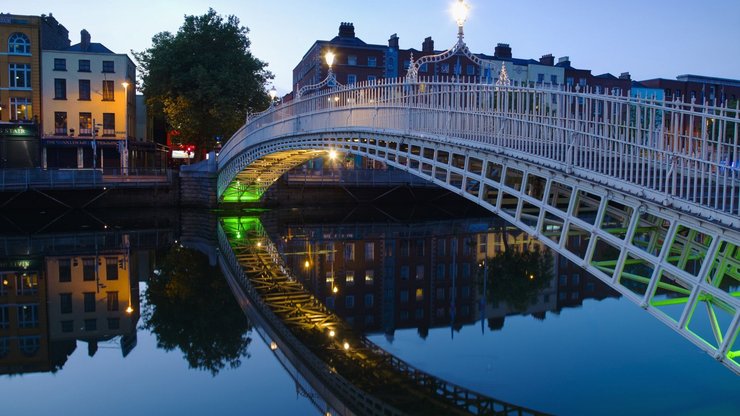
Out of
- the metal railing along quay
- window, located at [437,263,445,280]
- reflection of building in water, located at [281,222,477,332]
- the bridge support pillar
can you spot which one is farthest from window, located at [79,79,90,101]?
window, located at [437,263,445,280]

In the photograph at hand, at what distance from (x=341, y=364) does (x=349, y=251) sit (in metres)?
12.1

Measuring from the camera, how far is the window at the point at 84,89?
41.1m

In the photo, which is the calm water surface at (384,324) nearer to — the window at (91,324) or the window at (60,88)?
the window at (91,324)

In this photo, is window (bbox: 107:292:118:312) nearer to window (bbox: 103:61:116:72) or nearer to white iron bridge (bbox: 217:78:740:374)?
white iron bridge (bbox: 217:78:740:374)

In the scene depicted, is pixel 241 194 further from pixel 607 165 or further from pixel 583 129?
pixel 607 165

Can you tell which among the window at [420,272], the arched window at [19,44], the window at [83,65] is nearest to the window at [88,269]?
the window at [420,272]

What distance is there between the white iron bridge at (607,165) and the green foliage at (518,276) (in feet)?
8.66

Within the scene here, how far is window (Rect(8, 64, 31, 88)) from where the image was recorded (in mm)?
38844

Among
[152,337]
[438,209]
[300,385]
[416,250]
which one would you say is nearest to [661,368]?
[300,385]

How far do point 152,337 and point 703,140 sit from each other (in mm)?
10676

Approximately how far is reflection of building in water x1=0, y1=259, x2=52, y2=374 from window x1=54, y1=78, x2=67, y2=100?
2239 centimetres

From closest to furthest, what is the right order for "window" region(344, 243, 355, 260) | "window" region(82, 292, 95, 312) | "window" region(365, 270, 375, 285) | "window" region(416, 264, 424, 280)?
"window" region(82, 292, 95, 312) < "window" region(365, 270, 375, 285) < "window" region(416, 264, 424, 280) < "window" region(344, 243, 355, 260)

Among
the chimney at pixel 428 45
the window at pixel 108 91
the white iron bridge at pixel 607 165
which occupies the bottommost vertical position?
the white iron bridge at pixel 607 165

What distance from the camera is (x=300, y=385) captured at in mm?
10406
